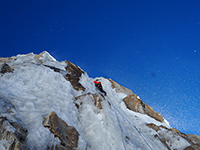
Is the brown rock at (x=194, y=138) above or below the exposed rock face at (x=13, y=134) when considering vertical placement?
above

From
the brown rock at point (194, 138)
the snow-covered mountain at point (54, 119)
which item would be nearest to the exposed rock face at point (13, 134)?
the snow-covered mountain at point (54, 119)

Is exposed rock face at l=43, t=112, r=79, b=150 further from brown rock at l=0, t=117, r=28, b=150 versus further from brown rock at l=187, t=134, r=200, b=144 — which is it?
brown rock at l=187, t=134, r=200, b=144

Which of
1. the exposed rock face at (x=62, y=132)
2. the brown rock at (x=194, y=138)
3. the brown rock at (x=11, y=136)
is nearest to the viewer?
the brown rock at (x=11, y=136)

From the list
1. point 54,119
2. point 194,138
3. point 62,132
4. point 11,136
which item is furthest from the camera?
point 194,138

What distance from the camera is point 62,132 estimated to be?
334 inches

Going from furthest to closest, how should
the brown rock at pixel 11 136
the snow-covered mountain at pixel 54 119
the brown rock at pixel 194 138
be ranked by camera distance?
the brown rock at pixel 194 138 < the snow-covered mountain at pixel 54 119 < the brown rock at pixel 11 136

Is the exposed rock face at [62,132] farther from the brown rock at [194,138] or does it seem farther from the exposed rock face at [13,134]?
the brown rock at [194,138]

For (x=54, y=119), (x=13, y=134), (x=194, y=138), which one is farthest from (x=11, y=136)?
(x=194, y=138)

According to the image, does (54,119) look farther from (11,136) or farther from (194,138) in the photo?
(194,138)

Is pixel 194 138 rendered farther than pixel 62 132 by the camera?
Yes

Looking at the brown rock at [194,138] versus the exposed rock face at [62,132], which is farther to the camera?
the brown rock at [194,138]

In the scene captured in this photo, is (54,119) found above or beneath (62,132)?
above

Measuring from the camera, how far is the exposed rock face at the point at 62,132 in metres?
8.05

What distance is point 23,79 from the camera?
13.0 meters
